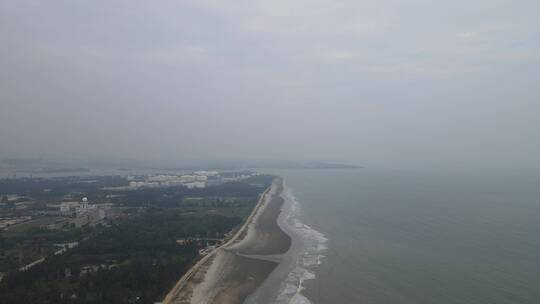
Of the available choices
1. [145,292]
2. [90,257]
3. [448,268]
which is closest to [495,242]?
[448,268]

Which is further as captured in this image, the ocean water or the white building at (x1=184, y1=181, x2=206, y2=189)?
the white building at (x1=184, y1=181, x2=206, y2=189)

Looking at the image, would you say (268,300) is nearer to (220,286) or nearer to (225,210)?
(220,286)

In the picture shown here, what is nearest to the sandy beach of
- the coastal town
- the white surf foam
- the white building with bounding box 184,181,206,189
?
the coastal town

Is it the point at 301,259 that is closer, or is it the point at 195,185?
the point at 301,259

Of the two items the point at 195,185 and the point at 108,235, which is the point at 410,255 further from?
the point at 195,185

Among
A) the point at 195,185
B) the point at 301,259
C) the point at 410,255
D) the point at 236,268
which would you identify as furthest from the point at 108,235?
the point at 195,185

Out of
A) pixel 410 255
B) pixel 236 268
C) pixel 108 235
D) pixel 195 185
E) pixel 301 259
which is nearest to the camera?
pixel 236 268

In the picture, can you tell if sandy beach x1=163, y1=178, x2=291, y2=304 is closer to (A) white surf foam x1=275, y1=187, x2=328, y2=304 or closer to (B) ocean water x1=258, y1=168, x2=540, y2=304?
(B) ocean water x1=258, y1=168, x2=540, y2=304
